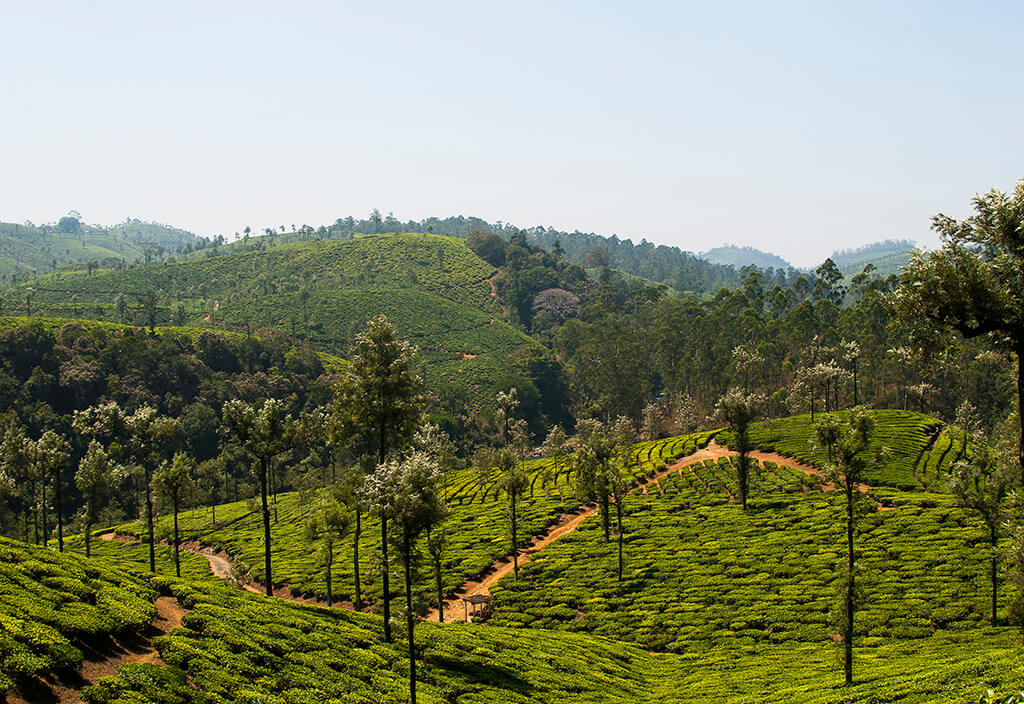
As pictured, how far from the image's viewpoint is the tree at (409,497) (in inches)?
982

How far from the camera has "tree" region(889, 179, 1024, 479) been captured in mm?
17031

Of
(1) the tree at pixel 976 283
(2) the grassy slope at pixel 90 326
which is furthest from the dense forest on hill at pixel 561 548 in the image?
(2) the grassy slope at pixel 90 326

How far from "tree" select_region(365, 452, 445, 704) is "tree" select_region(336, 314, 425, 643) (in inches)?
381

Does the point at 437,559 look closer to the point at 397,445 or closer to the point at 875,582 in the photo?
the point at 397,445

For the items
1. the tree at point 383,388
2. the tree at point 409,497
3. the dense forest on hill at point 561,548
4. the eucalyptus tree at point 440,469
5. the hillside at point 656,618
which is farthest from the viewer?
the eucalyptus tree at point 440,469

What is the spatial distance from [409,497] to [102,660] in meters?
11.9

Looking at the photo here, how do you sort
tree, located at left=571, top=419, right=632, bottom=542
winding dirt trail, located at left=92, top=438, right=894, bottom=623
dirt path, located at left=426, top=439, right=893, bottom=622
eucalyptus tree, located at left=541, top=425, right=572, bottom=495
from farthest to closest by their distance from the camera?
eucalyptus tree, located at left=541, top=425, right=572, bottom=495 < tree, located at left=571, top=419, right=632, bottom=542 < winding dirt trail, located at left=92, top=438, right=894, bottom=623 < dirt path, located at left=426, top=439, right=893, bottom=622

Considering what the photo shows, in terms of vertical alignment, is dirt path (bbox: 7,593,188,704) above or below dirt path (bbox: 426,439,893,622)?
above

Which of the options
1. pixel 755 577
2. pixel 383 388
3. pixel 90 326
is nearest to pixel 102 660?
pixel 383 388

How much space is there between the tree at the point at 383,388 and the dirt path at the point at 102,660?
1144 cm

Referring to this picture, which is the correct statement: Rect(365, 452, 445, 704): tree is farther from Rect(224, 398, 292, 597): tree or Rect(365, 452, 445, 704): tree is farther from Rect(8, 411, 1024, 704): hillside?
Rect(224, 398, 292, 597): tree

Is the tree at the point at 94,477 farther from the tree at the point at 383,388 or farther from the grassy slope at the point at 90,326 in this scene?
the grassy slope at the point at 90,326

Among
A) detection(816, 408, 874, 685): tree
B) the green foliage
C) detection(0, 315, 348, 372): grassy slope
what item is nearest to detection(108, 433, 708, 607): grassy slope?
the green foliage

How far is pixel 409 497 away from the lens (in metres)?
24.9
